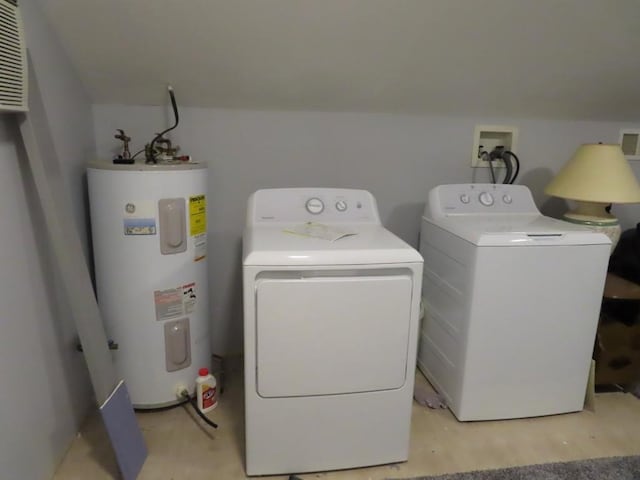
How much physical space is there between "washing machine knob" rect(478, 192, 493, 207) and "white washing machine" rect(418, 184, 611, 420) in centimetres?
13

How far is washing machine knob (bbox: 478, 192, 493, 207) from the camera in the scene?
1996 millimetres

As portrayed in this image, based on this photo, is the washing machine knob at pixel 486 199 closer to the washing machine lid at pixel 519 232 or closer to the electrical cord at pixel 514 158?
the washing machine lid at pixel 519 232

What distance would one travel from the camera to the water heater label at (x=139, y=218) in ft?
4.97

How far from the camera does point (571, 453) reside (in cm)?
158

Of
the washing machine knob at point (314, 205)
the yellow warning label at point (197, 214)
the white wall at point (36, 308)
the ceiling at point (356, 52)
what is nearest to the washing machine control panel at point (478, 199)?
the ceiling at point (356, 52)

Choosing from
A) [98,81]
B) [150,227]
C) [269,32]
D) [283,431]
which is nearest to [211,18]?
[269,32]

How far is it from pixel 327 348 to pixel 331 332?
0.18ft

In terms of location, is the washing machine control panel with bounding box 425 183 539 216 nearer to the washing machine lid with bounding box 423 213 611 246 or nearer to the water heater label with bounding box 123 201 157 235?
the washing machine lid with bounding box 423 213 611 246

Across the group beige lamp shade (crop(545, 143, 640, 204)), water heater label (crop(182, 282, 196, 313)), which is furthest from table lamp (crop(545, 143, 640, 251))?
water heater label (crop(182, 282, 196, 313))

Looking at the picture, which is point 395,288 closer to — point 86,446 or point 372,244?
point 372,244

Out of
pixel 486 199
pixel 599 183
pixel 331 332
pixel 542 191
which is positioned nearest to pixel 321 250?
pixel 331 332

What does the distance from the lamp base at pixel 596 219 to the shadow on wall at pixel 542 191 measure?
291 millimetres

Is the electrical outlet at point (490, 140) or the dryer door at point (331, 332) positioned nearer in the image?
the dryer door at point (331, 332)

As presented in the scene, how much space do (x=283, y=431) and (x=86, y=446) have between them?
736 millimetres
